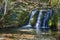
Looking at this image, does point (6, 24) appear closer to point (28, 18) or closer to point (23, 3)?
point (28, 18)

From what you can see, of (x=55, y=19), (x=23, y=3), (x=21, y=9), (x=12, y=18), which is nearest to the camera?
(x=55, y=19)

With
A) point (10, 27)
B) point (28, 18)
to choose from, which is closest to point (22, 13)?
point (28, 18)

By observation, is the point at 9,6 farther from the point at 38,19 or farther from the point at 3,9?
the point at 38,19

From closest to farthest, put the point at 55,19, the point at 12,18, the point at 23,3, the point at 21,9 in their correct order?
the point at 55,19
the point at 12,18
the point at 21,9
the point at 23,3

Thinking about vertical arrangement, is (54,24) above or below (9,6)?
below

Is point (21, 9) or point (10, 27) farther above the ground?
point (21, 9)

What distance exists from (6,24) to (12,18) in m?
1.02

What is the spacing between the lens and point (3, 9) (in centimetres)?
2039

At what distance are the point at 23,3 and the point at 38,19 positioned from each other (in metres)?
3.09

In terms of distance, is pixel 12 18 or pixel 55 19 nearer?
pixel 55 19

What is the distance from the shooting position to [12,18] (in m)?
20.0

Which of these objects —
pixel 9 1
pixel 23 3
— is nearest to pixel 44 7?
pixel 23 3

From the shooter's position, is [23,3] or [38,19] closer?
[38,19]

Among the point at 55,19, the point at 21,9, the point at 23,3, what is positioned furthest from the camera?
the point at 23,3
